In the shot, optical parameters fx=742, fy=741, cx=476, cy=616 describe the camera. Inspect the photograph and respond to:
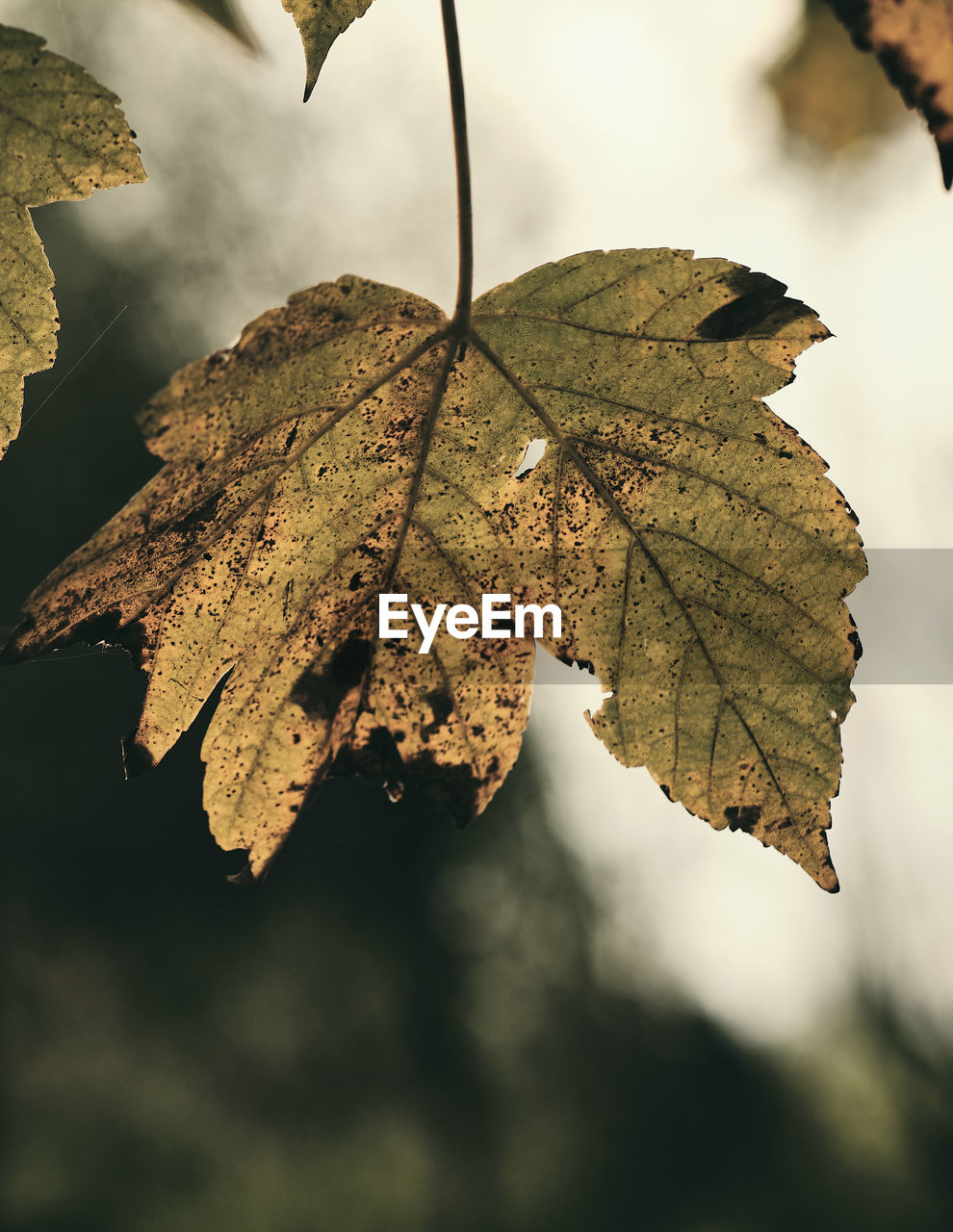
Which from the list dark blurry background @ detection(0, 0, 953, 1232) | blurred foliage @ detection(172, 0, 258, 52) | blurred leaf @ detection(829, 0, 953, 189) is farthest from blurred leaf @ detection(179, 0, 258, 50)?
dark blurry background @ detection(0, 0, 953, 1232)

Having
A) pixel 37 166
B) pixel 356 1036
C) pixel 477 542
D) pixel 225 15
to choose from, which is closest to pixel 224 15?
pixel 225 15

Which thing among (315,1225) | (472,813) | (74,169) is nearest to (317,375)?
(74,169)

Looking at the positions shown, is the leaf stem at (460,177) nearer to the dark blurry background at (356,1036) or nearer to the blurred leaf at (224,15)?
the blurred leaf at (224,15)

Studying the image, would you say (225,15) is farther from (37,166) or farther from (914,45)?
(914,45)

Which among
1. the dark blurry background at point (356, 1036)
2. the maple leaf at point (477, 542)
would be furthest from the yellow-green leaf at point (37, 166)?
the dark blurry background at point (356, 1036)

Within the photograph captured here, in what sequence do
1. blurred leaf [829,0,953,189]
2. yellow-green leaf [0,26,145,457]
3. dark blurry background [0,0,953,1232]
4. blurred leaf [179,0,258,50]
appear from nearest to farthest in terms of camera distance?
1. blurred leaf [829,0,953,189]
2. yellow-green leaf [0,26,145,457]
3. blurred leaf [179,0,258,50]
4. dark blurry background [0,0,953,1232]

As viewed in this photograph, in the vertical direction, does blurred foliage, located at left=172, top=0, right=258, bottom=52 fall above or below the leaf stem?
above

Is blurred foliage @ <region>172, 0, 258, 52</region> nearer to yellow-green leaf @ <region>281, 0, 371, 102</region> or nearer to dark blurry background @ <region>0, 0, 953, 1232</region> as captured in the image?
yellow-green leaf @ <region>281, 0, 371, 102</region>
